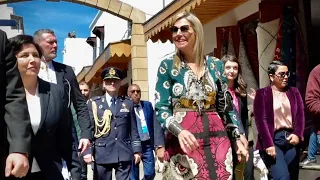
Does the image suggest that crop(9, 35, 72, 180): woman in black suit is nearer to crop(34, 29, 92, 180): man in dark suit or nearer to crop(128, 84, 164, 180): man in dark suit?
crop(34, 29, 92, 180): man in dark suit

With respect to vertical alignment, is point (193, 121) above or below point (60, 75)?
below

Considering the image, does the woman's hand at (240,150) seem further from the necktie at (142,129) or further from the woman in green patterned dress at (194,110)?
the necktie at (142,129)

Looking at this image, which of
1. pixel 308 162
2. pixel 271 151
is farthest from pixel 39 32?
pixel 308 162

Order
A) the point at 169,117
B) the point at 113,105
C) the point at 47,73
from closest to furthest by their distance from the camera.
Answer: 1. the point at 169,117
2. the point at 47,73
3. the point at 113,105

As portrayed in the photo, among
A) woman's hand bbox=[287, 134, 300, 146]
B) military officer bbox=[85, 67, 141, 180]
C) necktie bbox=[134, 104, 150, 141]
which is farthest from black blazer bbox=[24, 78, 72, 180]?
necktie bbox=[134, 104, 150, 141]

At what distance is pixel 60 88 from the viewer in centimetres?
408

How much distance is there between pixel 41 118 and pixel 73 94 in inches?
57.1

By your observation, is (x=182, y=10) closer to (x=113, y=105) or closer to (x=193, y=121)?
(x=113, y=105)

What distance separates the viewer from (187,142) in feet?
10.7

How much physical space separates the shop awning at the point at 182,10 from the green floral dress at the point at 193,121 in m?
5.35

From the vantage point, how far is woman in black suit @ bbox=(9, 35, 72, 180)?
3.57 metres

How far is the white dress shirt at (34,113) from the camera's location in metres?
3.55

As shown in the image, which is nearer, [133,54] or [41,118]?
[41,118]

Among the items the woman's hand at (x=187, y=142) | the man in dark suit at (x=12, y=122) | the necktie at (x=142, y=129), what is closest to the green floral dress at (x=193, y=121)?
the woman's hand at (x=187, y=142)
